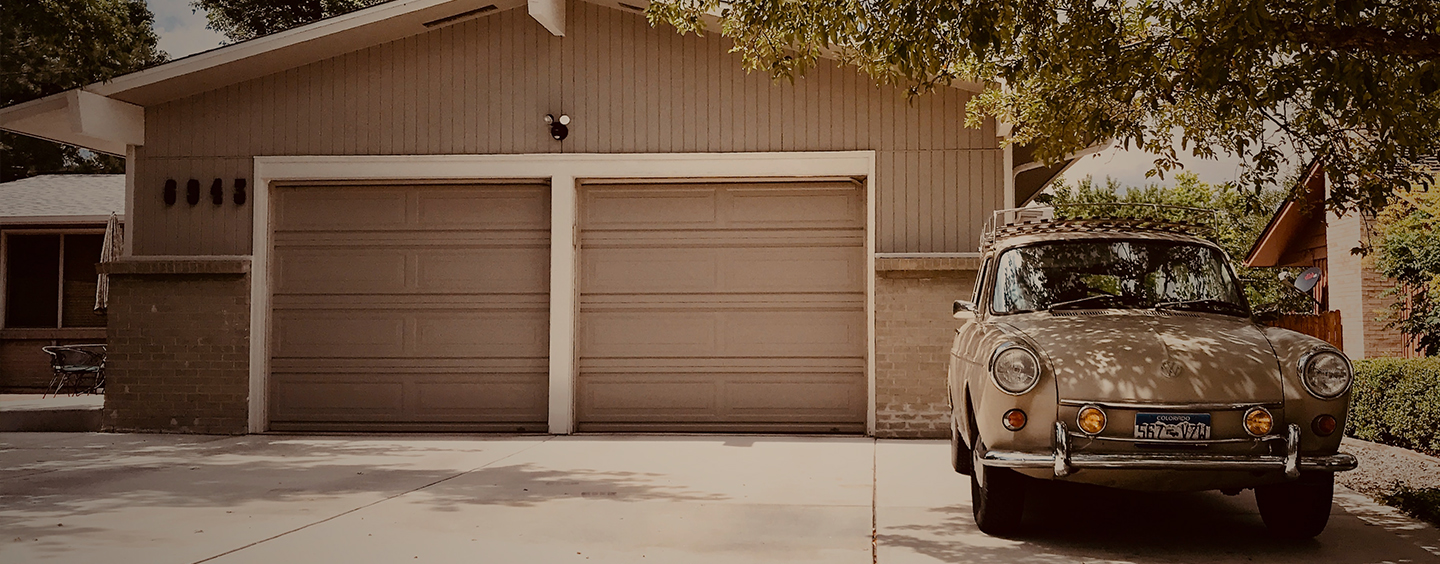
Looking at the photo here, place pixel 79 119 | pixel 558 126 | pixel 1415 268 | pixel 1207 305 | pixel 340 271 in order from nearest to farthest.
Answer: pixel 1207 305
pixel 79 119
pixel 558 126
pixel 340 271
pixel 1415 268

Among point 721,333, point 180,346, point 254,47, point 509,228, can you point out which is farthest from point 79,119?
point 721,333

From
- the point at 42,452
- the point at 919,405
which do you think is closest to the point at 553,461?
the point at 919,405

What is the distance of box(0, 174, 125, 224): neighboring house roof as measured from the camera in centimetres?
1819

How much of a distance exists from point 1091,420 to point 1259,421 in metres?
0.77

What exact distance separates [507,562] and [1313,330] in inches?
518

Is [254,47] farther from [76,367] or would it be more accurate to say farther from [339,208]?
[76,367]

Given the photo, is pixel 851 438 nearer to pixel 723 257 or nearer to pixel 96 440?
pixel 723 257

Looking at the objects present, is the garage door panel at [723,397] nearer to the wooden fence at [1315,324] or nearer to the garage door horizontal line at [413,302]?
the garage door horizontal line at [413,302]

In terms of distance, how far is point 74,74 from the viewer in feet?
37.8

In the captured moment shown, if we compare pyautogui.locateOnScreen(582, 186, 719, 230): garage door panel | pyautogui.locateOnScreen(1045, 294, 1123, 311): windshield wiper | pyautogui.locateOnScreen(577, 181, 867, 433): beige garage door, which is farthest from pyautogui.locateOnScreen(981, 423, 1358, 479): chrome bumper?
pyautogui.locateOnScreen(582, 186, 719, 230): garage door panel

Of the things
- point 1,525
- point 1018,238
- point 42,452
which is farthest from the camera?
point 42,452

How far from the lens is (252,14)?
1206 inches

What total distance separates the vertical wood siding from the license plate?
601 centimetres

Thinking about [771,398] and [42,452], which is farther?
[771,398]
